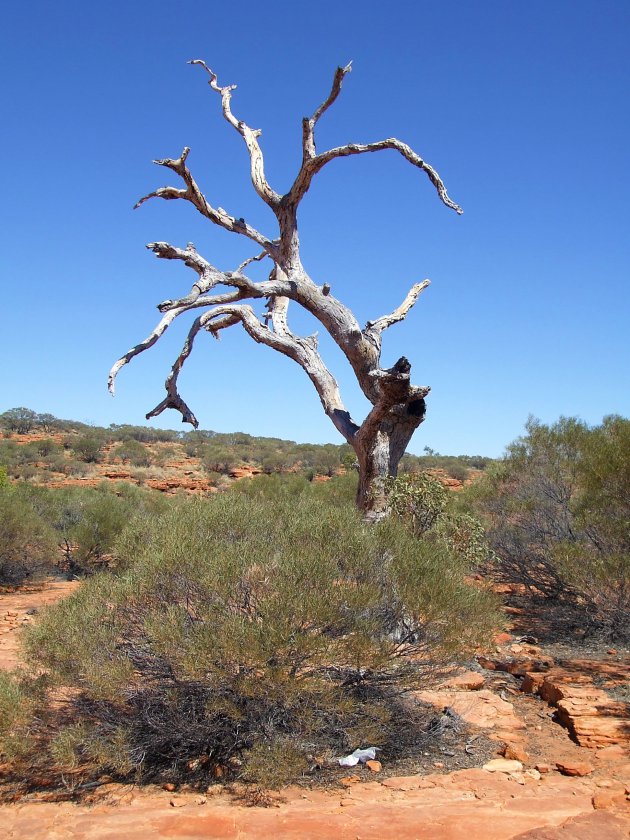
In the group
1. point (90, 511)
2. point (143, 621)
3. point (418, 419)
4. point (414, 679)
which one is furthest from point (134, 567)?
point (90, 511)

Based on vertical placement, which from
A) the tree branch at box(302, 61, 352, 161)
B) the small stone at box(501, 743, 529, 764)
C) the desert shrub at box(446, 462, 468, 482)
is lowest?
the small stone at box(501, 743, 529, 764)

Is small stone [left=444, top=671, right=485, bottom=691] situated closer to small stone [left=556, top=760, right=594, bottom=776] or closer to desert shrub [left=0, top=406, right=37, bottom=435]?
small stone [left=556, top=760, right=594, bottom=776]

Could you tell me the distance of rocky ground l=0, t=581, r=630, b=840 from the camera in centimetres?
417

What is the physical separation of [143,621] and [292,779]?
1575mm

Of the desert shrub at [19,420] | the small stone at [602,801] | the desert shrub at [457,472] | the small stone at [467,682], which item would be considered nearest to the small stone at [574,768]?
the small stone at [602,801]

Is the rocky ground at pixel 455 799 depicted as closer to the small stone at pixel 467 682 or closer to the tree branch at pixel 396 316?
the small stone at pixel 467 682

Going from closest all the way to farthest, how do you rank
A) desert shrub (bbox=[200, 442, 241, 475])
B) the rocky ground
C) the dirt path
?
the rocky ground
the dirt path
desert shrub (bbox=[200, 442, 241, 475])

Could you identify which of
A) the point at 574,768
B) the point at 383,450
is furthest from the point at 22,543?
the point at 574,768

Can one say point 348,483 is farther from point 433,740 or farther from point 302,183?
point 433,740

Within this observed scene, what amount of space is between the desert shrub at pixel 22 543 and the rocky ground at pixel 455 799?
34.9ft

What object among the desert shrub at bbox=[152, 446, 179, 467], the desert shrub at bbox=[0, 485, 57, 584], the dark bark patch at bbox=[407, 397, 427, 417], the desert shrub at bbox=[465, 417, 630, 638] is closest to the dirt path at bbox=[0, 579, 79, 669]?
the desert shrub at bbox=[0, 485, 57, 584]

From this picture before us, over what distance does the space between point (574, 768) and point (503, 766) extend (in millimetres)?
534

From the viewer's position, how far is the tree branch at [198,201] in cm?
809

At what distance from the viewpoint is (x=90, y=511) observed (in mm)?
16344
